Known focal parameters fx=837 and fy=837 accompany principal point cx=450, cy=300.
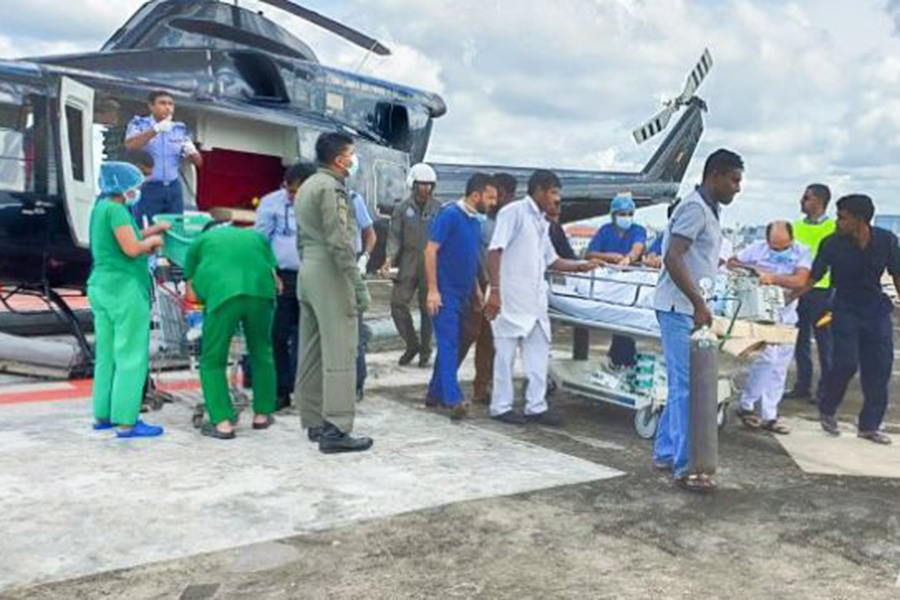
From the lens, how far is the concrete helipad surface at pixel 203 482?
3391 mm

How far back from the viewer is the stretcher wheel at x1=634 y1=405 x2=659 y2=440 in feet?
18.4

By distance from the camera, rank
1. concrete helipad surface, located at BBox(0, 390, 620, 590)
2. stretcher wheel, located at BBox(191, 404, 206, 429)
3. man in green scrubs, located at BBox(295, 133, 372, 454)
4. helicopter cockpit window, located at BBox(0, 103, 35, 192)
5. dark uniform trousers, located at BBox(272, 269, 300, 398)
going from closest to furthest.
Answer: concrete helipad surface, located at BBox(0, 390, 620, 590) < man in green scrubs, located at BBox(295, 133, 372, 454) < stretcher wheel, located at BBox(191, 404, 206, 429) < dark uniform trousers, located at BBox(272, 269, 300, 398) < helicopter cockpit window, located at BBox(0, 103, 35, 192)

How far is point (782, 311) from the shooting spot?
239 inches

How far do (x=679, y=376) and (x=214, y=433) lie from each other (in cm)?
275

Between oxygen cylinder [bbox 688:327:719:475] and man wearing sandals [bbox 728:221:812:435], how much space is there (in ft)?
5.81

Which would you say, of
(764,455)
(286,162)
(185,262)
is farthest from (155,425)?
(286,162)

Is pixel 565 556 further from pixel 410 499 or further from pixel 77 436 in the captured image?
pixel 77 436

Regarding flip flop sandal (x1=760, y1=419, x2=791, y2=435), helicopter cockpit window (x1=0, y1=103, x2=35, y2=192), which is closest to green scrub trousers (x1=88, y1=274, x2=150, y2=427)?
helicopter cockpit window (x1=0, y1=103, x2=35, y2=192)

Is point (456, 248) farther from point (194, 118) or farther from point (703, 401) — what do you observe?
point (194, 118)

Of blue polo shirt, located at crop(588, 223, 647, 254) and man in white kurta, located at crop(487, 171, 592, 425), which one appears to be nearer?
man in white kurta, located at crop(487, 171, 592, 425)

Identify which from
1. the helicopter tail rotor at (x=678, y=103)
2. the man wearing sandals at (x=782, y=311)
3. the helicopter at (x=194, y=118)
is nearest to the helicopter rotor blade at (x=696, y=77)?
the helicopter tail rotor at (x=678, y=103)

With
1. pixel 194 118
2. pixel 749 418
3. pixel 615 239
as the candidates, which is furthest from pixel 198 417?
pixel 194 118

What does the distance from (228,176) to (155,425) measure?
5.73 m

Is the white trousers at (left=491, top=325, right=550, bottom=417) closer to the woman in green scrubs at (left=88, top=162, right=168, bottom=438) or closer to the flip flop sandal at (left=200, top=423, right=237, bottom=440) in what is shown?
the flip flop sandal at (left=200, top=423, right=237, bottom=440)
